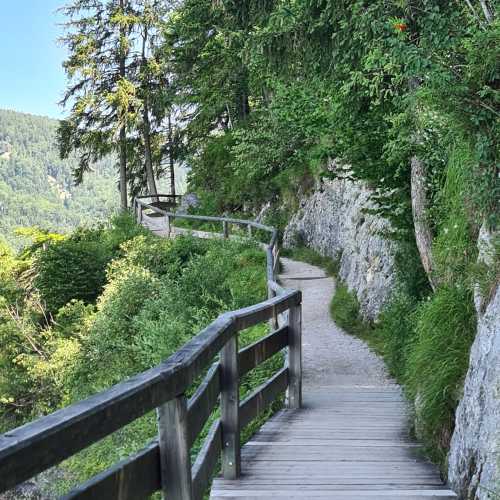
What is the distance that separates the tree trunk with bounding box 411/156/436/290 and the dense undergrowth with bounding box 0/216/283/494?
253 cm

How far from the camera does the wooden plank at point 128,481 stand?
1794mm

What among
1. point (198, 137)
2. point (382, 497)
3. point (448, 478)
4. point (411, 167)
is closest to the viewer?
point (382, 497)

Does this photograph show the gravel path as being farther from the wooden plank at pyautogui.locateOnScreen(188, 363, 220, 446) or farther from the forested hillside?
the wooden plank at pyautogui.locateOnScreen(188, 363, 220, 446)

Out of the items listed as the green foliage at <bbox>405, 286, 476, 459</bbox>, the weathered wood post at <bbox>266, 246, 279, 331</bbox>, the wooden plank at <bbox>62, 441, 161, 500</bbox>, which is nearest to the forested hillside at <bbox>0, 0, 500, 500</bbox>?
the green foliage at <bbox>405, 286, 476, 459</bbox>

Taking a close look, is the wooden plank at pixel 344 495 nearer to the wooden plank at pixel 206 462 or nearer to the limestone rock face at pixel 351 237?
the wooden plank at pixel 206 462

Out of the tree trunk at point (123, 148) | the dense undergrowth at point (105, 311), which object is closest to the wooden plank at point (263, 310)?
the dense undergrowth at point (105, 311)

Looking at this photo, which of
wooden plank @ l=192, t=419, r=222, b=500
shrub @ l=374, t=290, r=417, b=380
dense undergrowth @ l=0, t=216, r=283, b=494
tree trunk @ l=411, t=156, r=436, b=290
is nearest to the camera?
wooden plank @ l=192, t=419, r=222, b=500

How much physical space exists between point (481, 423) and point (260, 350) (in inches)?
75.8

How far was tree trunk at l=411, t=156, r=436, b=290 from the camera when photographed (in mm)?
8711

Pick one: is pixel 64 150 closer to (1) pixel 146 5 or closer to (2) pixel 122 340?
(1) pixel 146 5

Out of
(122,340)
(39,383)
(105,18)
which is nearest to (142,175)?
(105,18)


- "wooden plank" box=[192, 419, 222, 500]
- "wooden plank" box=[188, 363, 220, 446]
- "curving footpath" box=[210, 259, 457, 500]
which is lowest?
"curving footpath" box=[210, 259, 457, 500]

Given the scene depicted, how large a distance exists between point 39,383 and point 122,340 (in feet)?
19.1

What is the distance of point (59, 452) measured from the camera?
156 centimetres
